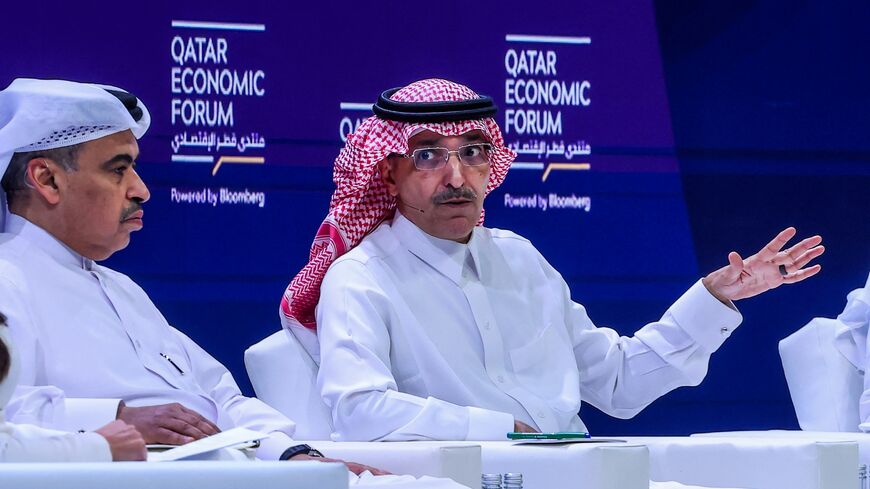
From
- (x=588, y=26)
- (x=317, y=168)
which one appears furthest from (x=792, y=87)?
(x=317, y=168)

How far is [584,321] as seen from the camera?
4645mm

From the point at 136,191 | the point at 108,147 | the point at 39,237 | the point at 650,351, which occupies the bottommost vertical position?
the point at 650,351

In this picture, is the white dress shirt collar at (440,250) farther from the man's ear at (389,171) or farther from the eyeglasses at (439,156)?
the eyeglasses at (439,156)

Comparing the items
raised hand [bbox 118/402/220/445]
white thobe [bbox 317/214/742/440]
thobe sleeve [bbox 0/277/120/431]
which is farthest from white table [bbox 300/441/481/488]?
thobe sleeve [bbox 0/277/120/431]

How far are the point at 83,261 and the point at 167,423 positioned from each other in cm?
66

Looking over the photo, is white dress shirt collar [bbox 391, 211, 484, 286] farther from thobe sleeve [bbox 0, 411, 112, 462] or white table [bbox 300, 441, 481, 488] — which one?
thobe sleeve [bbox 0, 411, 112, 462]

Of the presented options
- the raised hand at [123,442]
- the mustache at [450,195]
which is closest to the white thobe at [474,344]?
the mustache at [450,195]

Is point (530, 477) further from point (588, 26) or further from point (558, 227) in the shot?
point (588, 26)

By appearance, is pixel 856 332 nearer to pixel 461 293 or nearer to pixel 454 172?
pixel 461 293

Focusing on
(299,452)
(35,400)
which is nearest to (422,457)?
(299,452)

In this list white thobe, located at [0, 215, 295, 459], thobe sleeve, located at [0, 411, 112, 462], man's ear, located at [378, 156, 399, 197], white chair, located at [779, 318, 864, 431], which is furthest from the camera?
white chair, located at [779, 318, 864, 431]

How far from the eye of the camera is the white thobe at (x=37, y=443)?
2.38 m

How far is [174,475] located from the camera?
88.5 inches

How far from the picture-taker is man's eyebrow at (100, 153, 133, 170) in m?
3.86
